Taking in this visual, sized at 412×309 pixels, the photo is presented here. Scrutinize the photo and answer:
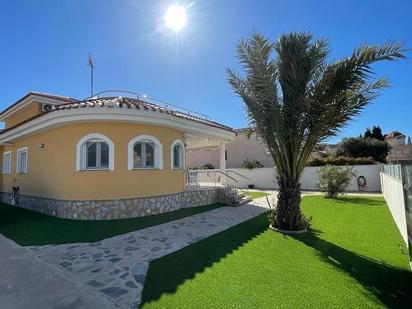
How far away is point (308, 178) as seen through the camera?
88.6ft

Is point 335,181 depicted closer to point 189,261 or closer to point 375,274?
point 375,274

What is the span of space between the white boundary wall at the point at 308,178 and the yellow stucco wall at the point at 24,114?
680 inches

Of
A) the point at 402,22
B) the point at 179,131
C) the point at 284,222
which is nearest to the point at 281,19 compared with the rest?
the point at 402,22

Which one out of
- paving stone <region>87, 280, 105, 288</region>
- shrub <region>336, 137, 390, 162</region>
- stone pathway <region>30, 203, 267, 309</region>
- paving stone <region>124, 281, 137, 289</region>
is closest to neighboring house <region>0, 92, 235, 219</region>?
stone pathway <region>30, 203, 267, 309</region>

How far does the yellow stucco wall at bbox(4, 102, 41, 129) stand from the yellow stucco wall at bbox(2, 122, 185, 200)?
16.4ft

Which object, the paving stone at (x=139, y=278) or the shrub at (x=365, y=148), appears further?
the shrub at (x=365, y=148)

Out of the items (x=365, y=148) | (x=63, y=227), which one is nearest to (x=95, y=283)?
(x=63, y=227)

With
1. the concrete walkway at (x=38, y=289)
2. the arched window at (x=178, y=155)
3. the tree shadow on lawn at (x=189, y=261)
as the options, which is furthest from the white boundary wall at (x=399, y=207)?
the arched window at (x=178, y=155)

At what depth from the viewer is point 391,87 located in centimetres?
877

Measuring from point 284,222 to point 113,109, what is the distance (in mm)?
8843

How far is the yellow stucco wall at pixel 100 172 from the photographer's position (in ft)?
39.4

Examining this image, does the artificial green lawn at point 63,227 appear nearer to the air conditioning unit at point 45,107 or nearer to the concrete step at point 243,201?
the concrete step at point 243,201

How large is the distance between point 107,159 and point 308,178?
21687 millimetres

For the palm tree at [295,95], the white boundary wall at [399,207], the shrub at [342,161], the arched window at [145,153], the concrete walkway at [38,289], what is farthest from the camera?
the shrub at [342,161]
